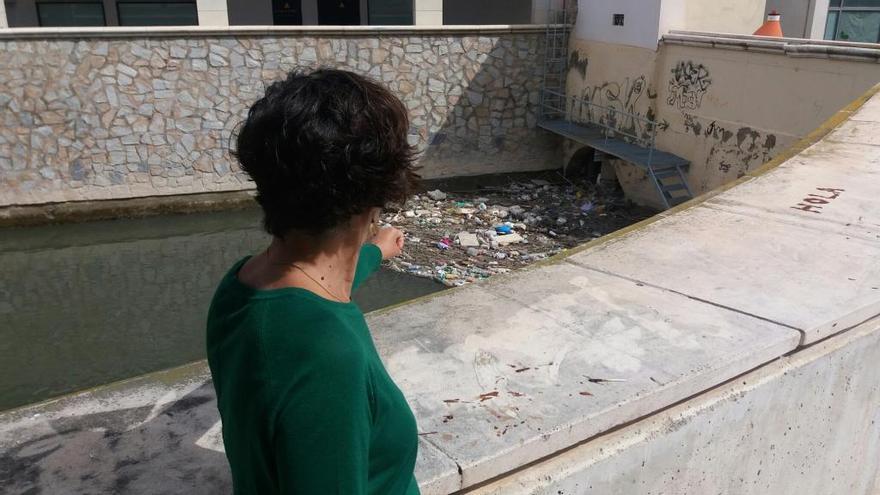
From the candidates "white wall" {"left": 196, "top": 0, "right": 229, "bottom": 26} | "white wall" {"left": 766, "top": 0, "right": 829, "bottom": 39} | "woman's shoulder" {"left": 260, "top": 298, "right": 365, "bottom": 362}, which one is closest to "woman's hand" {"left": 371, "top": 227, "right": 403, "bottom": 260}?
"woman's shoulder" {"left": 260, "top": 298, "right": 365, "bottom": 362}

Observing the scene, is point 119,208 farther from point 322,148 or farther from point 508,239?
point 322,148

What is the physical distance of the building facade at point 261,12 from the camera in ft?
36.7

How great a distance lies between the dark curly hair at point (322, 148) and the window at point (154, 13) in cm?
1277

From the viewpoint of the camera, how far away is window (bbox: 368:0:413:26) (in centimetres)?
1416

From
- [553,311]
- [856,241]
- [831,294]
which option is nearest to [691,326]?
[553,311]

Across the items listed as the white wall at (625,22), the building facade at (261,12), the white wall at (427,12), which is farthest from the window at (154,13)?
the white wall at (625,22)

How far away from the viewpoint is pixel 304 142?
0.98 meters

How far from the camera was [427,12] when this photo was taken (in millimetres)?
11117

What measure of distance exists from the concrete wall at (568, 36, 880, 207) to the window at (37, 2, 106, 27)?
8.35 m

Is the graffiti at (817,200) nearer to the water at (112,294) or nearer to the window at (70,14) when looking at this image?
the water at (112,294)

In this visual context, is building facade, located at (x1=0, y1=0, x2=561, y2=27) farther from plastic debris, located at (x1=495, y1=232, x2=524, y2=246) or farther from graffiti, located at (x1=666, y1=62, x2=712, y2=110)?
plastic debris, located at (x1=495, y1=232, x2=524, y2=246)

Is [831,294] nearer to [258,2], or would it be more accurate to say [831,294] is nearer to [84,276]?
[84,276]

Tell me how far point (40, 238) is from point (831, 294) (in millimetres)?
9539

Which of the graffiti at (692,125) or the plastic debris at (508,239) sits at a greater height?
the graffiti at (692,125)
